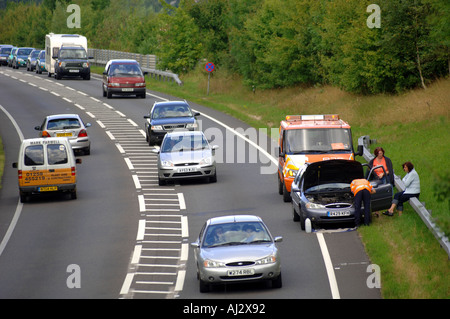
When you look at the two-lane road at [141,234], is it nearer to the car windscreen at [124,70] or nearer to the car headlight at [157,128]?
the car headlight at [157,128]

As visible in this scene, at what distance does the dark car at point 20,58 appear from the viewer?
282 feet

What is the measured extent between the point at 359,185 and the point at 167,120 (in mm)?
17054

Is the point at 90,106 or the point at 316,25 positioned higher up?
the point at 316,25

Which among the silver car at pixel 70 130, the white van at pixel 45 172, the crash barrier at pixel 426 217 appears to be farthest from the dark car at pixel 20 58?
the crash barrier at pixel 426 217

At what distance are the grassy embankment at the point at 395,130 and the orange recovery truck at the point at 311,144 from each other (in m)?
2.54

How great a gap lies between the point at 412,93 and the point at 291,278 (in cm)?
2300

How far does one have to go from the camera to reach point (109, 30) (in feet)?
337

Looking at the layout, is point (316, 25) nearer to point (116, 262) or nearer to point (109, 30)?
point (116, 262)

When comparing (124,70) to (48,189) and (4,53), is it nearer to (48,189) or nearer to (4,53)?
(48,189)

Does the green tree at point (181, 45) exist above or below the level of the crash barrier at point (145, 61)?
above

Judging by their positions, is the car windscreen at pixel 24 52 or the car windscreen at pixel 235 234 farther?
the car windscreen at pixel 24 52

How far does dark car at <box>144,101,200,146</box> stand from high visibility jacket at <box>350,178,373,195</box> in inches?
622

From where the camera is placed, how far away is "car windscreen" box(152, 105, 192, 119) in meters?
38.7
